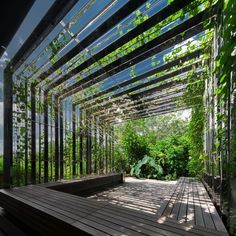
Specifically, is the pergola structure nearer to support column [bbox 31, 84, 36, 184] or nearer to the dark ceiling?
support column [bbox 31, 84, 36, 184]

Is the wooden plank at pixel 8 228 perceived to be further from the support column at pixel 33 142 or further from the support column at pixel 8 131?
the support column at pixel 33 142

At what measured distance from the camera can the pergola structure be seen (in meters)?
3.36

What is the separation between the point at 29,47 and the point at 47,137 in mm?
2757

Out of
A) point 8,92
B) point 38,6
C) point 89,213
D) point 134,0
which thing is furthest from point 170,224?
point 8,92

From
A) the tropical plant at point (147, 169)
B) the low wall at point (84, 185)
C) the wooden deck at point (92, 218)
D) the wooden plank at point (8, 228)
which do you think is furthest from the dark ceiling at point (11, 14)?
the tropical plant at point (147, 169)

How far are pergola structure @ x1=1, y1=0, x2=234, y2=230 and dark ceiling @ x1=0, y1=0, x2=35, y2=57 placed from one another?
0.56m

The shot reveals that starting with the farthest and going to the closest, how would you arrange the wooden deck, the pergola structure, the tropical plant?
1. the tropical plant
2. the pergola structure
3. the wooden deck

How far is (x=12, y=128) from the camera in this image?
4676mm

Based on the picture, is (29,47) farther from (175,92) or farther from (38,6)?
(175,92)

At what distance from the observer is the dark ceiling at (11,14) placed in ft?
8.33

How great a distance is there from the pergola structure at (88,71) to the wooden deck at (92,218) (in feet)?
3.37

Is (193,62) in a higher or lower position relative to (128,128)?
higher

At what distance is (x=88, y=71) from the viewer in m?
5.28

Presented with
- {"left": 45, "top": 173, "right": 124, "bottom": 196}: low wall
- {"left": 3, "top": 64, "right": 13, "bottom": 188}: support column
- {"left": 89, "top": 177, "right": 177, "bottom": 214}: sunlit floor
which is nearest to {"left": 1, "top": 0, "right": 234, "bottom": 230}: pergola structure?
{"left": 3, "top": 64, "right": 13, "bottom": 188}: support column
